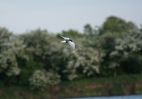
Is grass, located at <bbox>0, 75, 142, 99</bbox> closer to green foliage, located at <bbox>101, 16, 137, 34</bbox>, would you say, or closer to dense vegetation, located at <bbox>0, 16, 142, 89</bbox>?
dense vegetation, located at <bbox>0, 16, 142, 89</bbox>

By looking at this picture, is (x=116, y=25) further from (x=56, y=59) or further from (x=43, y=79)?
(x=43, y=79)

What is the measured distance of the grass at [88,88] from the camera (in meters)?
55.4

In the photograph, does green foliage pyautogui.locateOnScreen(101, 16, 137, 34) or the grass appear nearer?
the grass

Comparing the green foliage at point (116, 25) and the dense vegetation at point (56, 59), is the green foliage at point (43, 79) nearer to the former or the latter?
the dense vegetation at point (56, 59)

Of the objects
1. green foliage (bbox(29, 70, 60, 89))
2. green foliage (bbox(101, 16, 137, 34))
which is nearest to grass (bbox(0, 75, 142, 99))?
green foliage (bbox(29, 70, 60, 89))

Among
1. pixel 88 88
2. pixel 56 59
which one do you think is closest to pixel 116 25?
pixel 56 59

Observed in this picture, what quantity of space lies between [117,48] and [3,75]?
11517 mm

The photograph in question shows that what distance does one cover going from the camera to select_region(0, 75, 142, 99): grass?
182 ft

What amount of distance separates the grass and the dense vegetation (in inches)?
26.6

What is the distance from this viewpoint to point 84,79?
5762 cm

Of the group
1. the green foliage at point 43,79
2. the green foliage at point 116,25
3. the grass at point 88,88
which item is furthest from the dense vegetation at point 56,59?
the green foliage at point 116,25

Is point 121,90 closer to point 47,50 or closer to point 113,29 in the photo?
point 47,50

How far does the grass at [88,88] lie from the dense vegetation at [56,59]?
676 millimetres

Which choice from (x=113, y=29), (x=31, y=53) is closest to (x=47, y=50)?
(x=31, y=53)
